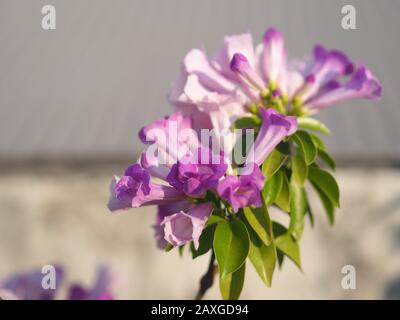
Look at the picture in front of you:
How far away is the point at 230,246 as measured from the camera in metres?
1.15

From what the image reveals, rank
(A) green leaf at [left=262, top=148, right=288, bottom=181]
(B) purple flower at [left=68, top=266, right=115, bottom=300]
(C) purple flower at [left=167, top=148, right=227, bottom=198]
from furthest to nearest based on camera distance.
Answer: (B) purple flower at [left=68, top=266, right=115, bottom=300], (A) green leaf at [left=262, top=148, right=288, bottom=181], (C) purple flower at [left=167, top=148, right=227, bottom=198]

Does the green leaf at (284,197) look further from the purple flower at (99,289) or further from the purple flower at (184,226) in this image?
the purple flower at (99,289)

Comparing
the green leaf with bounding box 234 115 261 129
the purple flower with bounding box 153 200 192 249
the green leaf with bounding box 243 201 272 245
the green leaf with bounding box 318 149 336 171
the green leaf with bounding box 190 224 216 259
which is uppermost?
the green leaf with bounding box 234 115 261 129

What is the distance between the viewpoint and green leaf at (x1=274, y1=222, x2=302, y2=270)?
1308mm

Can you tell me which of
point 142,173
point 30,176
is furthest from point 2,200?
point 142,173

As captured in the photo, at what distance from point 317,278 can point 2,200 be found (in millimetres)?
2080

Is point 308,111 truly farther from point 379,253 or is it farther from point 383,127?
point 383,127

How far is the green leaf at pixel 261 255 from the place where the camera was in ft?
3.93

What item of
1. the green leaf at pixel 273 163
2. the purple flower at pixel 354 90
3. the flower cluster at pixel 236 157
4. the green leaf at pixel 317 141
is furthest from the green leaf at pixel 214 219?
the purple flower at pixel 354 90

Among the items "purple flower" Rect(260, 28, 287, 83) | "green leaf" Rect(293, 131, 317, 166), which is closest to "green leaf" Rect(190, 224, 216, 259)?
"green leaf" Rect(293, 131, 317, 166)

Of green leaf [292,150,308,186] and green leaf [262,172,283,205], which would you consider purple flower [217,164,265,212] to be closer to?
green leaf [262,172,283,205]

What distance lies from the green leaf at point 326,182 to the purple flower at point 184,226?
1.06ft

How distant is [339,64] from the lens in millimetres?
Answer: 1415

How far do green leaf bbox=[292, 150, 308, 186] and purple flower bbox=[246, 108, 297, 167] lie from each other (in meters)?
0.15
